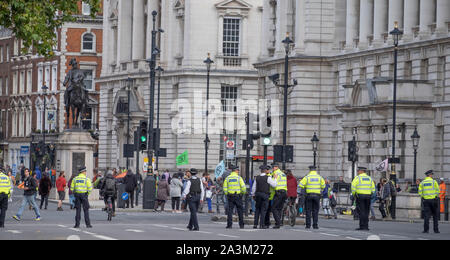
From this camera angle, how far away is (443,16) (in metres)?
70.8

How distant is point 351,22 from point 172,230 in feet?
139

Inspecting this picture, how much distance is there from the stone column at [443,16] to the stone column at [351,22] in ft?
35.5

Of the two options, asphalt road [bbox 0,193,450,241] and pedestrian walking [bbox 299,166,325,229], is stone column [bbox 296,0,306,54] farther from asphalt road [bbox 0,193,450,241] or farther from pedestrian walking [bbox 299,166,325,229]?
pedestrian walking [bbox 299,166,325,229]

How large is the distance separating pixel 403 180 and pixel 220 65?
1340 inches

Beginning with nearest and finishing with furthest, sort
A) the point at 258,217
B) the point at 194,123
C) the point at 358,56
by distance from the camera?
the point at 258,217, the point at 358,56, the point at 194,123

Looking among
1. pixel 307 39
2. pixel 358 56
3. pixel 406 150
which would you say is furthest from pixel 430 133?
pixel 307 39

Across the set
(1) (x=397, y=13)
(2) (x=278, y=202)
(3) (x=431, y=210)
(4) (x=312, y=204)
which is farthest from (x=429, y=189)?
(1) (x=397, y=13)

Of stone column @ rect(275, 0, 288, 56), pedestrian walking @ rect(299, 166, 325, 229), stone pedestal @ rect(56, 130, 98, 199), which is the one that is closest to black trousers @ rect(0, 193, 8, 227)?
pedestrian walking @ rect(299, 166, 325, 229)

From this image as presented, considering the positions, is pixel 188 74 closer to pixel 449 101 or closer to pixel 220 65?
pixel 220 65

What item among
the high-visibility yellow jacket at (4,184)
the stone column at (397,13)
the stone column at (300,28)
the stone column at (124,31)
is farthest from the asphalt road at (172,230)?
the stone column at (124,31)

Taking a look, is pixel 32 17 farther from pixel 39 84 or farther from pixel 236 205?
pixel 39 84

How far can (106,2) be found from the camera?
115 m

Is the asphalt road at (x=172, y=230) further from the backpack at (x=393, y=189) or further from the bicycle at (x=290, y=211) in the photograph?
the backpack at (x=393, y=189)
